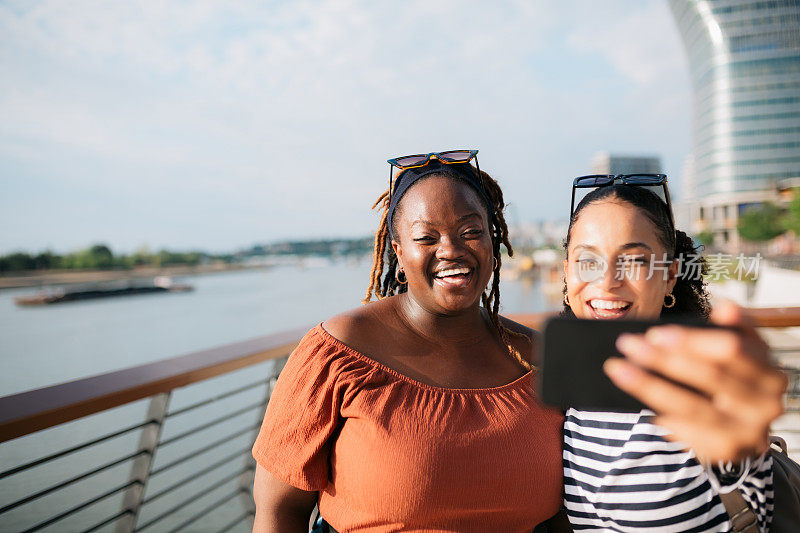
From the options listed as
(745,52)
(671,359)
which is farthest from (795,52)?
(671,359)

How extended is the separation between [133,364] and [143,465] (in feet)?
50.7

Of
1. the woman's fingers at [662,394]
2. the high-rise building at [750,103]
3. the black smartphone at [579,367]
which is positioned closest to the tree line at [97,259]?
the black smartphone at [579,367]

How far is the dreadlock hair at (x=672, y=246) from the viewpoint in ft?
3.93

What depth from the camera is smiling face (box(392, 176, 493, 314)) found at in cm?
141

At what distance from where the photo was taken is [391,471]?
123 centimetres

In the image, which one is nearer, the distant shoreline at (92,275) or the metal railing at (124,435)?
the metal railing at (124,435)

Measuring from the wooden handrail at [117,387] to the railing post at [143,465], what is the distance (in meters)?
0.14

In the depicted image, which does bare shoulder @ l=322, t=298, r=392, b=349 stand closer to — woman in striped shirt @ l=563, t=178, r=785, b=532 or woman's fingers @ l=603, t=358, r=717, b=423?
woman in striped shirt @ l=563, t=178, r=785, b=532

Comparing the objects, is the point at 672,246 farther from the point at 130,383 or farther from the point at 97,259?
the point at 97,259

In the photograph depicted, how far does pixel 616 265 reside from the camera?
3.73ft

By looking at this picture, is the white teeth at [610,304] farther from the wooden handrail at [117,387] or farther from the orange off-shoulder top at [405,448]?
the wooden handrail at [117,387]

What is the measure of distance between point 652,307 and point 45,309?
1655 inches

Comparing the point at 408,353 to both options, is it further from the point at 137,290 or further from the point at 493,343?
the point at 137,290

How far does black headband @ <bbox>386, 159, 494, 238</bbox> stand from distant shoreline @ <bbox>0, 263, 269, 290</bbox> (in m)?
44.9
